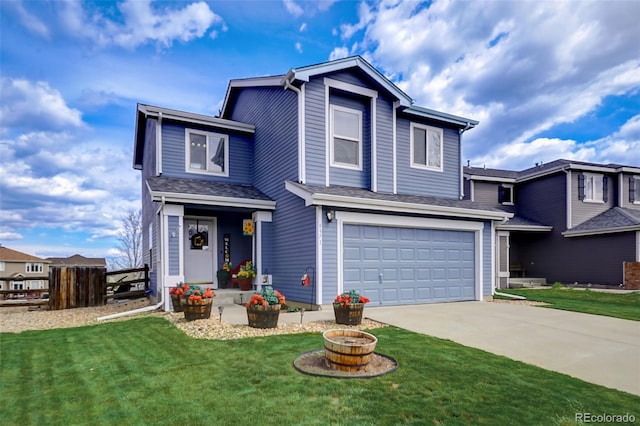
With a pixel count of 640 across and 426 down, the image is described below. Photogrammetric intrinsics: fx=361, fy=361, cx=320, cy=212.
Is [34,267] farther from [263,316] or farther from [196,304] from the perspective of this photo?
[263,316]

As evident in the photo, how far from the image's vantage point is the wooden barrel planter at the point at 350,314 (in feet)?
23.2

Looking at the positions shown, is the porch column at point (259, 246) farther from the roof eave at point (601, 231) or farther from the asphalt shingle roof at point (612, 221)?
the asphalt shingle roof at point (612, 221)

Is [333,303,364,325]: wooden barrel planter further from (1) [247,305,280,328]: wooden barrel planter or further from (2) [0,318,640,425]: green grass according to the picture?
(2) [0,318,640,425]: green grass

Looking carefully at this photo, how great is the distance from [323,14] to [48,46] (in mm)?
8751

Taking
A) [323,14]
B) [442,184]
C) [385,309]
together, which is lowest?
[385,309]

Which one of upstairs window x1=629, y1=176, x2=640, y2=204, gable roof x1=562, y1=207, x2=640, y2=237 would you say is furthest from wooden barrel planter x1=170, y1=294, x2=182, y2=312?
upstairs window x1=629, y1=176, x2=640, y2=204

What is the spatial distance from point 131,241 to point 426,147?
30274 mm

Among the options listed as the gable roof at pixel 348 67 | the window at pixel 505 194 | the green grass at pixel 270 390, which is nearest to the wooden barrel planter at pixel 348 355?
the green grass at pixel 270 390

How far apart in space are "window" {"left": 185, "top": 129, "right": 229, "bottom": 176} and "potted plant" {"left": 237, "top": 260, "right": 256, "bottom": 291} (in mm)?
3291

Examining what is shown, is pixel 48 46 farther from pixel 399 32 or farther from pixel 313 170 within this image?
pixel 399 32

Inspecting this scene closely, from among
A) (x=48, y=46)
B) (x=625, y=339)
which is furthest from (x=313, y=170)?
(x=48, y=46)

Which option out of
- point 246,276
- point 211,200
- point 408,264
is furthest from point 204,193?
point 408,264

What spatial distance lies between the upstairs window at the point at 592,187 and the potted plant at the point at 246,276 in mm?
18103

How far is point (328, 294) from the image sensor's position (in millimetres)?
8625
